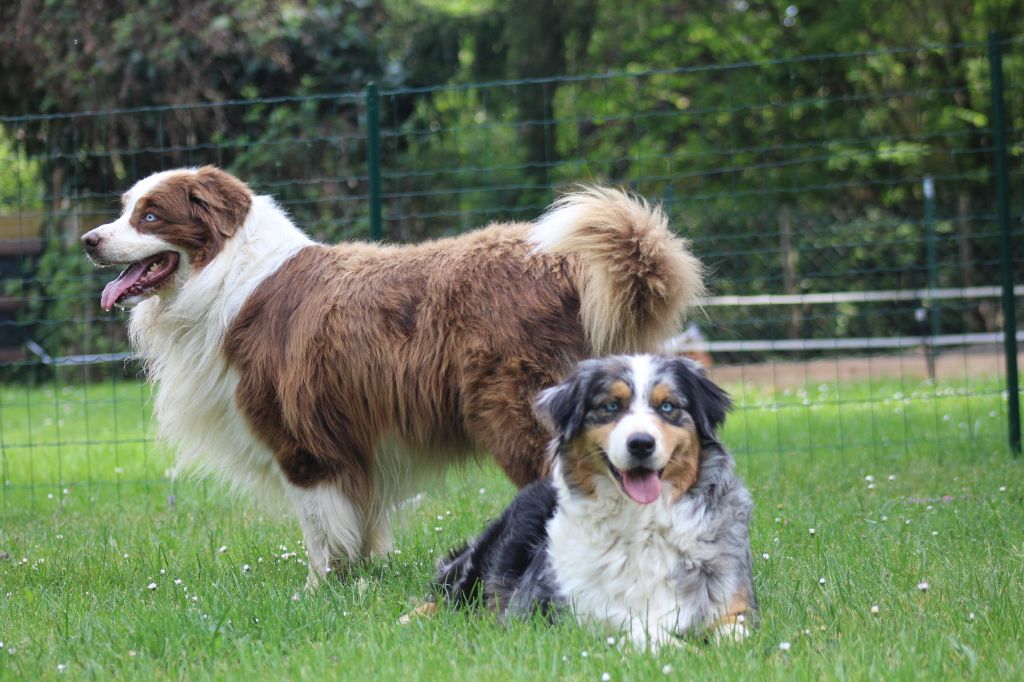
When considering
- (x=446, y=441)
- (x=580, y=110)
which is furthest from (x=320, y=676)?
(x=580, y=110)

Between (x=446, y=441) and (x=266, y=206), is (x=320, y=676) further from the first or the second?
(x=266, y=206)

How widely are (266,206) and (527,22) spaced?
29.6 feet

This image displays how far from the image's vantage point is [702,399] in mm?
3779

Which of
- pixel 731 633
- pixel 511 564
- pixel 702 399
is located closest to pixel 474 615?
pixel 511 564

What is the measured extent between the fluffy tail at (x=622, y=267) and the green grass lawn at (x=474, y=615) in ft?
3.38

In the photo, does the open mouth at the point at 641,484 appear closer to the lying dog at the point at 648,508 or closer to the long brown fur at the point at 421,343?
the lying dog at the point at 648,508

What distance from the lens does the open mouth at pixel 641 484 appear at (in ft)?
11.8

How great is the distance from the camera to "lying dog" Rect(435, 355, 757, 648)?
3.64 meters

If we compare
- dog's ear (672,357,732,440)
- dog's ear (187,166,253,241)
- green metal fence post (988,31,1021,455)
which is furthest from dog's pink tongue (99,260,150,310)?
green metal fence post (988,31,1021,455)

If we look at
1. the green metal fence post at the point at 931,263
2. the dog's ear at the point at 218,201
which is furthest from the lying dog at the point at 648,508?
the green metal fence post at the point at 931,263

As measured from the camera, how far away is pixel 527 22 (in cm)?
1380

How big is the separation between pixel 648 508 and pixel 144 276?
269cm

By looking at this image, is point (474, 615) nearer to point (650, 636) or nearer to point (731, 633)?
point (650, 636)

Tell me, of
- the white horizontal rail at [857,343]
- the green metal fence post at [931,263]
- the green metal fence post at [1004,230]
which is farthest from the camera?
the green metal fence post at [931,263]
